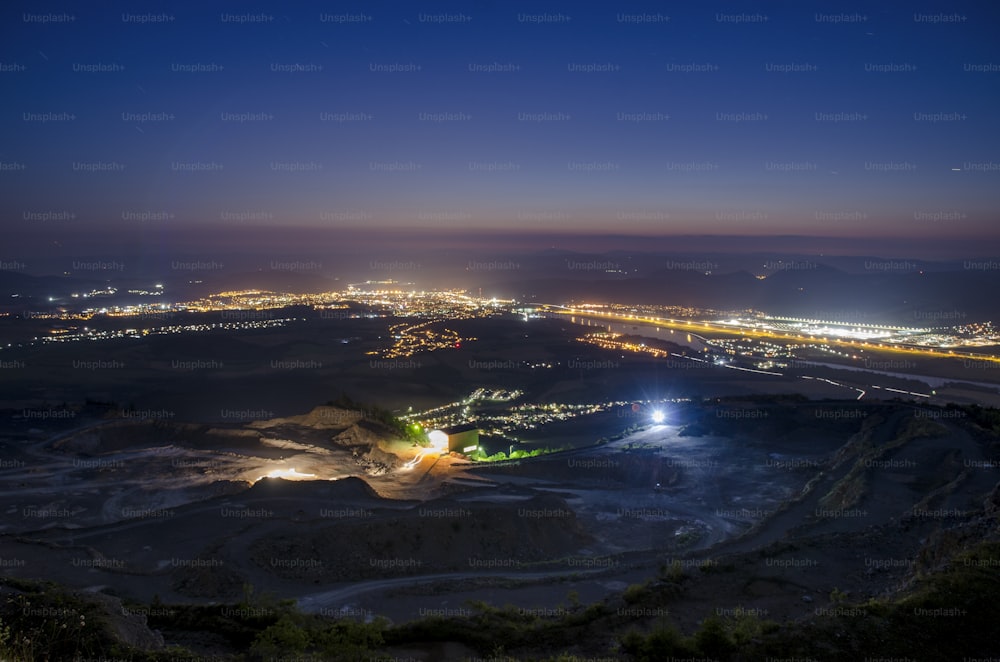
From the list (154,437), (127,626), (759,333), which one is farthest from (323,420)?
(759,333)

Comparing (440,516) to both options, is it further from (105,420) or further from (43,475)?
(105,420)

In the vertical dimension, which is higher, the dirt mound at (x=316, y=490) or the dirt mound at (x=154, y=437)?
the dirt mound at (x=316, y=490)

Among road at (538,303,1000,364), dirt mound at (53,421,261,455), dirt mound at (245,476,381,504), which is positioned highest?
road at (538,303,1000,364)

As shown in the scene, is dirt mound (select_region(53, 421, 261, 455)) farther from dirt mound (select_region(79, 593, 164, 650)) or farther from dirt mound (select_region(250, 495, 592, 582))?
dirt mound (select_region(79, 593, 164, 650))

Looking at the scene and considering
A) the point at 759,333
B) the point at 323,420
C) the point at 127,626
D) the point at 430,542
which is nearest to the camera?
the point at 127,626

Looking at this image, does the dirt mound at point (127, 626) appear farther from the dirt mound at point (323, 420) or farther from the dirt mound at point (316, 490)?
the dirt mound at point (323, 420)

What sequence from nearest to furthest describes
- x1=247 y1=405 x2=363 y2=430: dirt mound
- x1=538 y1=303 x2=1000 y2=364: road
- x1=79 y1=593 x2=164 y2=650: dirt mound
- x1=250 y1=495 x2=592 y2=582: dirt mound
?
1. x1=79 y1=593 x2=164 y2=650: dirt mound
2. x1=250 y1=495 x2=592 y2=582: dirt mound
3. x1=247 y1=405 x2=363 y2=430: dirt mound
4. x1=538 y1=303 x2=1000 y2=364: road

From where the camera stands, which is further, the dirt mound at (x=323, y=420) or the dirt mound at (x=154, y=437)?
the dirt mound at (x=323, y=420)

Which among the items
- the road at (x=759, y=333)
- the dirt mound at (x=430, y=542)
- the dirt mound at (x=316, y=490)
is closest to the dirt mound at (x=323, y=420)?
the dirt mound at (x=316, y=490)

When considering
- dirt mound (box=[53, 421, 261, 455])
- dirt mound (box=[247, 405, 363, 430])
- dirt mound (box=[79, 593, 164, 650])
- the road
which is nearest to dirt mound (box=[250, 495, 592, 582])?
dirt mound (box=[79, 593, 164, 650])

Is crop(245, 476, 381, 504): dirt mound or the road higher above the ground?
the road

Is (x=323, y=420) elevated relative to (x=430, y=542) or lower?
elevated

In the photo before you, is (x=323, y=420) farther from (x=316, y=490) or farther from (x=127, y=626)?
(x=127, y=626)
